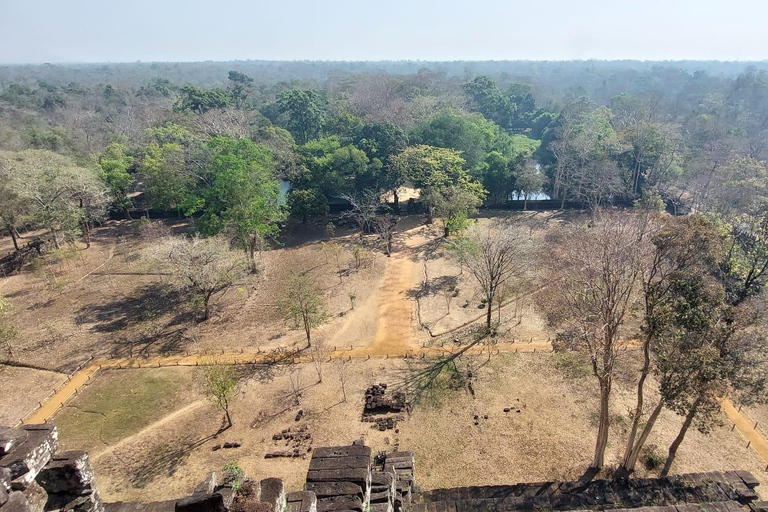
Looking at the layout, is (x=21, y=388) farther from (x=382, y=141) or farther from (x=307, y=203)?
(x=382, y=141)

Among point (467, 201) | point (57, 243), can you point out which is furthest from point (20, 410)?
point (467, 201)

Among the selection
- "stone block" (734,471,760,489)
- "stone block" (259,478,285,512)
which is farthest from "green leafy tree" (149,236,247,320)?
"stone block" (734,471,760,489)

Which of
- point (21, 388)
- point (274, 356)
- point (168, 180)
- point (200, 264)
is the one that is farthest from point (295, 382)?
point (168, 180)

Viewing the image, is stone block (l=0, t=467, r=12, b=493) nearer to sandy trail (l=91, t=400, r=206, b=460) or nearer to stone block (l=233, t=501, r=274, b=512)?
stone block (l=233, t=501, r=274, b=512)

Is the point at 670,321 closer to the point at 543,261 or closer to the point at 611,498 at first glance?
the point at 611,498

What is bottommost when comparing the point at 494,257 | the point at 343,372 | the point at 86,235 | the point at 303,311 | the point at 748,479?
the point at 343,372

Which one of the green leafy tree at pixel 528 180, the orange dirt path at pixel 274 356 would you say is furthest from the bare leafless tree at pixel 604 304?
the green leafy tree at pixel 528 180
